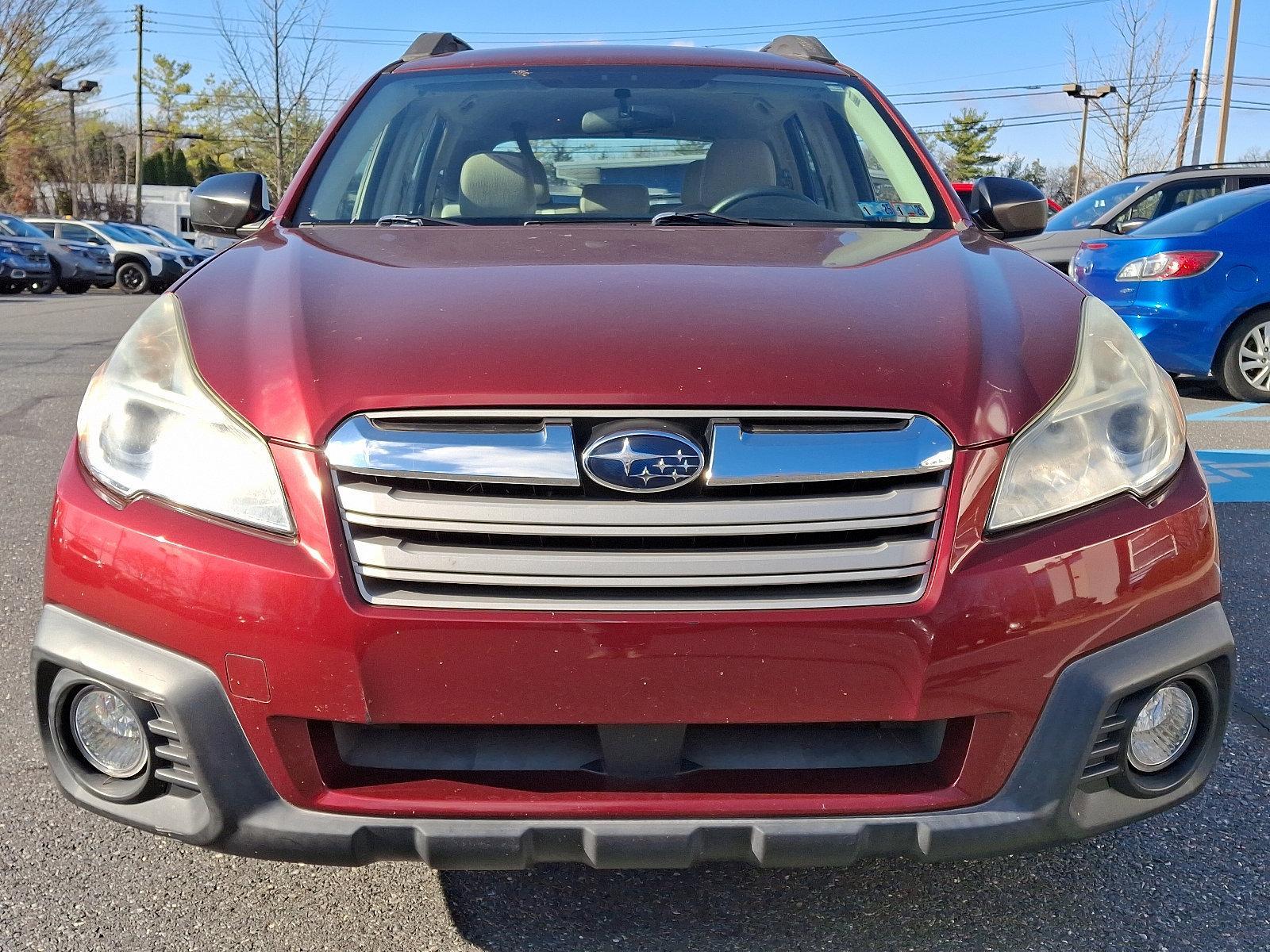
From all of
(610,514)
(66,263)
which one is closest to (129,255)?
(66,263)

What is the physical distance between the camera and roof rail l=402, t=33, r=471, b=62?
12.4 ft

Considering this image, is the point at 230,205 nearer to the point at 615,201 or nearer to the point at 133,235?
the point at 615,201

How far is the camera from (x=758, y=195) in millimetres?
3137

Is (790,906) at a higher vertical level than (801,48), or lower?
lower

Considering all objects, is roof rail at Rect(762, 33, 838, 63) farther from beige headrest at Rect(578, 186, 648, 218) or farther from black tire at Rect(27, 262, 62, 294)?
black tire at Rect(27, 262, 62, 294)

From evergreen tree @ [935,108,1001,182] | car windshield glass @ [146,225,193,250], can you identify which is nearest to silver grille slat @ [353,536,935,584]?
car windshield glass @ [146,225,193,250]

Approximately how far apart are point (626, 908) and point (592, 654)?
28.0 inches

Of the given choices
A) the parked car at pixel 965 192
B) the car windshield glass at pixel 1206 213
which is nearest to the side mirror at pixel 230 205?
the parked car at pixel 965 192

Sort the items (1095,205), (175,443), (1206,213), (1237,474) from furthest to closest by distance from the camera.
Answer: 1. (1095,205)
2. (1206,213)
3. (1237,474)
4. (175,443)

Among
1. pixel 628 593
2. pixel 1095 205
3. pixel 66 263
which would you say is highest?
pixel 628 593

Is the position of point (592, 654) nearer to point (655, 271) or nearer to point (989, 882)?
point (655, 271)

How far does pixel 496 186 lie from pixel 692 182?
20.0 inches

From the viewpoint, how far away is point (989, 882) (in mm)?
2359

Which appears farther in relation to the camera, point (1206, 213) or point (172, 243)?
point (172, 243)
